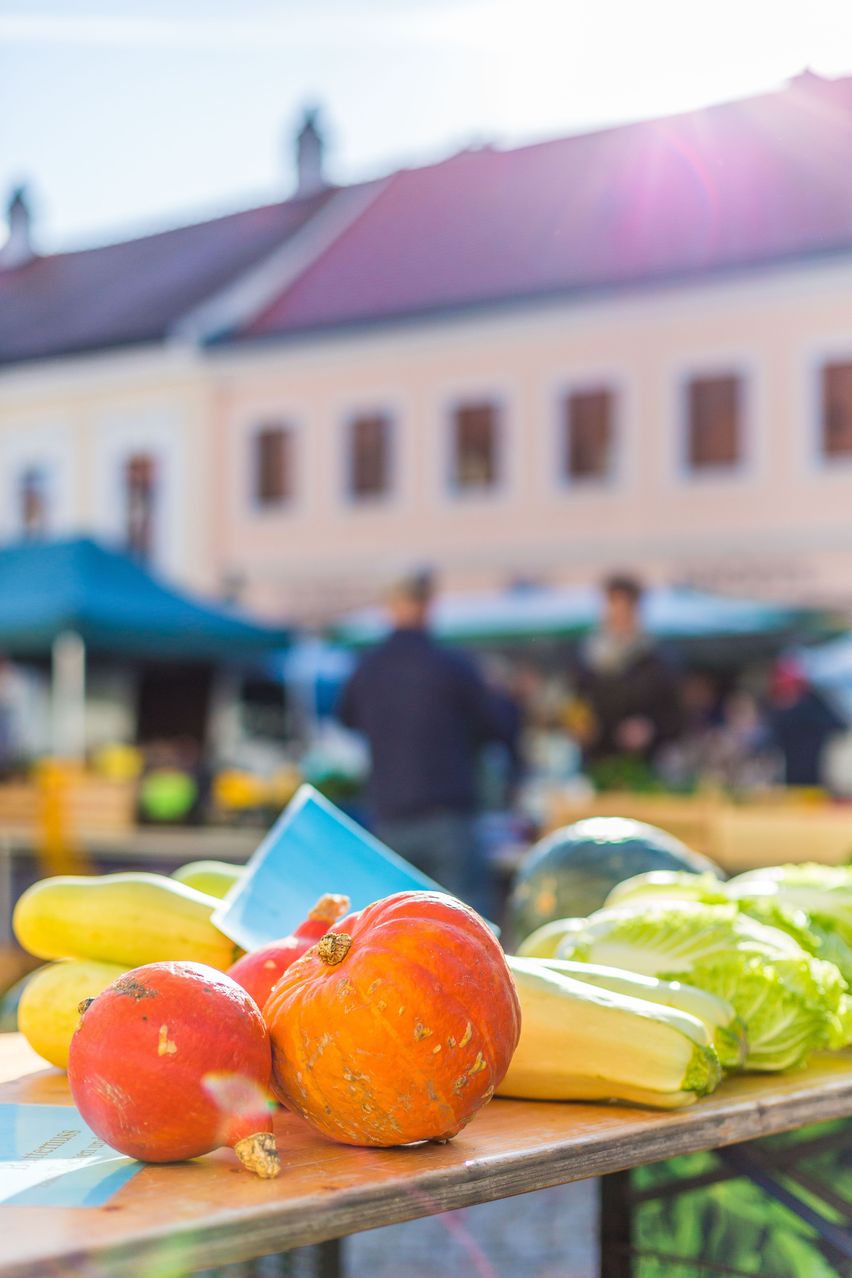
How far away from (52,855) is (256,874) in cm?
679

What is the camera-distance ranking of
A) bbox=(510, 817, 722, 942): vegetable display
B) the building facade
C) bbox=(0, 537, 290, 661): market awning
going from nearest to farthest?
bbox=(510, 817, 722, 942): vegetable display < bbox=(0, 537, 290, 661): market awning < the building facade

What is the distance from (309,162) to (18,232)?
7002mm

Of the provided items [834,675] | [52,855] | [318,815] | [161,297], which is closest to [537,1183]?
[318,815]

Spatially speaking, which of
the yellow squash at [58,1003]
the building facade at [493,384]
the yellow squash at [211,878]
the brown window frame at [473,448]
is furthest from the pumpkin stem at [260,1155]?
the brown window frame at [473,448]

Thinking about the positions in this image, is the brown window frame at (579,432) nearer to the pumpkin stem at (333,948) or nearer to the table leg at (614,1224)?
the table leg at (614,1224)

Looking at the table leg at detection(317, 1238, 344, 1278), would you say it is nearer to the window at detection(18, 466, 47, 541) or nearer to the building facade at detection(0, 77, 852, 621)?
the building facade at detection(0, 77, 852, 621)

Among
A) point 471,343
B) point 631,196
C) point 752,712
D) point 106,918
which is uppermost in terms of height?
point 631,196

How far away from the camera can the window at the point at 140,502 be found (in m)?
23.1

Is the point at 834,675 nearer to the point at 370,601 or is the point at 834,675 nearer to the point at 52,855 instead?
the point at 52,855

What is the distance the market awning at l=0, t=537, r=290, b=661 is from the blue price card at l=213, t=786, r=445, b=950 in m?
7.76

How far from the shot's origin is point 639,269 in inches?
749

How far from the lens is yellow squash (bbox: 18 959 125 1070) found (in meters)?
2.04

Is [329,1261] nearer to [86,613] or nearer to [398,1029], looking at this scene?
[398,1029]

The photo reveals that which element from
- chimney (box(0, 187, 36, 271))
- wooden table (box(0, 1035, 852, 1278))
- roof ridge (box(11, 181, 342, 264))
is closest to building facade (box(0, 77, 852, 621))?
roof ridge (box(11, 181, 342, 264))
